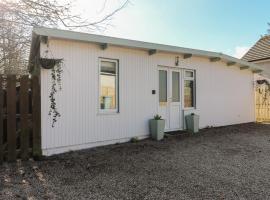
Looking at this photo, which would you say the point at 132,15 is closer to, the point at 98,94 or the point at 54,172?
the point at 98,94

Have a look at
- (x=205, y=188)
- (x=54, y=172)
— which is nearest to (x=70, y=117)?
(x=54, y=172)

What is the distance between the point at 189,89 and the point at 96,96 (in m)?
4.29

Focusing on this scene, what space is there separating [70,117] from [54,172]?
2030mm

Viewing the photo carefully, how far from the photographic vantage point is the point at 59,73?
6.93 m

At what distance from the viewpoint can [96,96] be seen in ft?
25.1

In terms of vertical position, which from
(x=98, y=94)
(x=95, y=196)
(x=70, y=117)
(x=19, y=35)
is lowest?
(x=95, y=196)

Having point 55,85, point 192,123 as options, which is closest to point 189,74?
point 192,123

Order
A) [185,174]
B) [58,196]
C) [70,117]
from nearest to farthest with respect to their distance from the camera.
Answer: [58,196] < [185,174] < [70,117]

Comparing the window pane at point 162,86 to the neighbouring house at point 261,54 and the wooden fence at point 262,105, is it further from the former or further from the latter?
the neighbouring house at point 261,54

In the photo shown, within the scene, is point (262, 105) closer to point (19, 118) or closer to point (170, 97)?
point (170, 97)

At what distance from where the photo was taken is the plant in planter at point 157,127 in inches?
341

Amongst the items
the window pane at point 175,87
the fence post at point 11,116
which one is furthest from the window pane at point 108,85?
the window pane at point 175,87

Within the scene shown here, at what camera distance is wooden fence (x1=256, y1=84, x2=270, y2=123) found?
14.3 metres

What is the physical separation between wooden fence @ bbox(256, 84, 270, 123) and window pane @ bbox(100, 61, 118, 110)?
30.4ft
